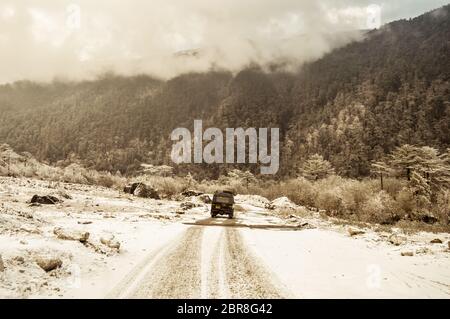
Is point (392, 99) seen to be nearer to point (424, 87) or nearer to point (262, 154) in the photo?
point (424, 87)

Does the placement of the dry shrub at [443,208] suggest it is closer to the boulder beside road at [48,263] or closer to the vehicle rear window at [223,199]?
the vehicle rear window at [223,199]

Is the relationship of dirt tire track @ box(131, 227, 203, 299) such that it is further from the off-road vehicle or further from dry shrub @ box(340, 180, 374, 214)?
dry shrub @ box(340, 180, 374, 214)

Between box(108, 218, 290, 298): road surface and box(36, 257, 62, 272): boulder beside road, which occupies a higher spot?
box(36, 257, 62, 272): boulder beside road

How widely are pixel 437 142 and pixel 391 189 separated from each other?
79.8 metres

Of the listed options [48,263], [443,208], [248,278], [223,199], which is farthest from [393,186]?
[48,263]

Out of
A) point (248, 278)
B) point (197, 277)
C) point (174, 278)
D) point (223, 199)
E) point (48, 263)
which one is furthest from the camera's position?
point (223, 199)

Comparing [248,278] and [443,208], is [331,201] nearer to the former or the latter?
[443,208]

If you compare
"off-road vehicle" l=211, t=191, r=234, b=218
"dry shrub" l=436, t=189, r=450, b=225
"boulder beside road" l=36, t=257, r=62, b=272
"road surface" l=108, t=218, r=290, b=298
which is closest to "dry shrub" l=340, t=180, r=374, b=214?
"dry shrub" l=436, t=189, r=450, b=225

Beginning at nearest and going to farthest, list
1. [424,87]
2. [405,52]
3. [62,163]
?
1. [424,87]
2. [62,163]
3. [405,52]

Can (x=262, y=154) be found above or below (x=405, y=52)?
below

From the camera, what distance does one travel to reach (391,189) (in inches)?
2143

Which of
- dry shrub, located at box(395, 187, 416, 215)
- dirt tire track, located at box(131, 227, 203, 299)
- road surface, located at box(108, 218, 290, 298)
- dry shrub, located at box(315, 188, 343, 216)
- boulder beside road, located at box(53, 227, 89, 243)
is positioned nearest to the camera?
dirt tire track, located at box(131, 227, 203, 299)
